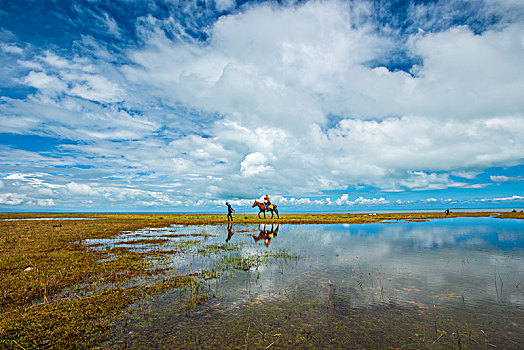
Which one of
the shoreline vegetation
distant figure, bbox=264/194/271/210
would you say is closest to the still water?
the shoreline vegetation

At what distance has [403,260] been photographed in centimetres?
1902

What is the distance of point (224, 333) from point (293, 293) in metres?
4.65

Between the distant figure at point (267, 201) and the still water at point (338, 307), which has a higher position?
the distant figure at point (267, 201)

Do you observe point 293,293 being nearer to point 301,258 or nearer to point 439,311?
point 439,311

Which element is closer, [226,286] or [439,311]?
[439,311]

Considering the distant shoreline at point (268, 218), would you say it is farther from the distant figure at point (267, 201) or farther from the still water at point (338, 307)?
the still water at point (338, 307)

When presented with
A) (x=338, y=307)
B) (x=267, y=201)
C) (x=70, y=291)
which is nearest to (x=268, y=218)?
(x=267, y=201)

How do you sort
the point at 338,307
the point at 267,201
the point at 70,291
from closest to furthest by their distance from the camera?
1. the point at 338,307
2. the point at 70,291
3. the point at 267,201

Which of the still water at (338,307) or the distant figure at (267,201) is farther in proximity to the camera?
the distant figure at (267,201)

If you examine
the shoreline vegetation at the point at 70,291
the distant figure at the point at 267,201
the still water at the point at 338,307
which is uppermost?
the distant figure at the point at 267,201

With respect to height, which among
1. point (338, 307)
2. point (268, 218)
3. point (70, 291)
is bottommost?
point (338, 307)

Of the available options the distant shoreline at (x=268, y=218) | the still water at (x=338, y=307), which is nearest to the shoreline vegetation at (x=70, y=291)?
the still water at (x=338, y=307)

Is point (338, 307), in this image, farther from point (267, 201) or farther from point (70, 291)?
point (267, 201)

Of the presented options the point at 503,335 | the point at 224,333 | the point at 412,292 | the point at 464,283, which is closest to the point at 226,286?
the point at 224,333
